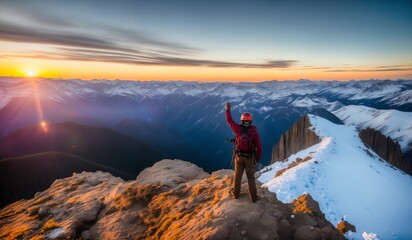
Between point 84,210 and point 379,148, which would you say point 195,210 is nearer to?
point 84,210

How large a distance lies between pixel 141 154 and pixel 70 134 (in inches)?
2138

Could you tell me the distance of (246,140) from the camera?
11.0 metres

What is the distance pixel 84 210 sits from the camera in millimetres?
15492

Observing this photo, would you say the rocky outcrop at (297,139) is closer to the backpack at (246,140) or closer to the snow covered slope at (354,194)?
the snow covered slope at (354,194)

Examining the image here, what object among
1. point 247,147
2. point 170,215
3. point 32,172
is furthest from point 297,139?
point 32,172

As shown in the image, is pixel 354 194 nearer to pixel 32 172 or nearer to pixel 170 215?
pixel 170 215

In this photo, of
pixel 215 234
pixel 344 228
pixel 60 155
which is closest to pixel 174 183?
pixel 215 234

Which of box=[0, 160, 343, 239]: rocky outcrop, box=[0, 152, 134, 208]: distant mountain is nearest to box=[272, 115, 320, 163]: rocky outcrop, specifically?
box=[0, 160, 343, 239]: rocky outcrop

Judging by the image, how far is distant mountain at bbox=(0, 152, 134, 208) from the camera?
102125 mm

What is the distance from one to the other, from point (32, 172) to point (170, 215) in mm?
122675

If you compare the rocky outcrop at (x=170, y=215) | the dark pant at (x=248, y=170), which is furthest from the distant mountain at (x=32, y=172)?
the dark pant at (x=248, y=170)

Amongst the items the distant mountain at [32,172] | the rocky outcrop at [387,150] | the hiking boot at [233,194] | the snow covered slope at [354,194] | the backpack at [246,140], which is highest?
the backpack at [246,140]

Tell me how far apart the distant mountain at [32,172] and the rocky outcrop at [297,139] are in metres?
86.0

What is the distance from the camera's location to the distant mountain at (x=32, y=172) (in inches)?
4021
